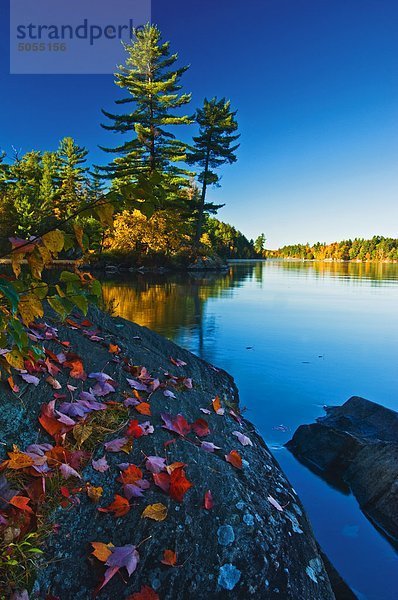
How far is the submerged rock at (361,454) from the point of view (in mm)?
2828

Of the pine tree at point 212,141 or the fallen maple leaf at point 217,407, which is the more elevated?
the pine tree at point 212,141

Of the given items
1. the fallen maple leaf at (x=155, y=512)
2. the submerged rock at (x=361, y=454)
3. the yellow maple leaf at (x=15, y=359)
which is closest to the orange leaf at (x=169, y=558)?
the fallen maple leaf at (x=155, y=512)

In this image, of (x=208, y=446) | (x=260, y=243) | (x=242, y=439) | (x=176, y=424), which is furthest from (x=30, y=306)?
(x=260, y=243)

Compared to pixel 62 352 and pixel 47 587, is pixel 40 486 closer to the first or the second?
pixel 47 587

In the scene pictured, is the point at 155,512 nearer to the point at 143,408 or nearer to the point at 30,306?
the point at 143,408

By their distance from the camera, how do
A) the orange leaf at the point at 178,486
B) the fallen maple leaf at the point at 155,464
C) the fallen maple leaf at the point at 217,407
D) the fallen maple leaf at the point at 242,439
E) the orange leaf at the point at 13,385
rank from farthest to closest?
the fallen maple leaf at the point at 217,407 < the fallen maple leaf at the point at 242,439 < the orange leaf at the point at 13,385 < the fallen maple leaf at the point at 155,464 < the orange leaf at the point at 178,486

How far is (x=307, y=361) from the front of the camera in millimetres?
7324

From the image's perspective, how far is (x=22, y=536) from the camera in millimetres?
1387

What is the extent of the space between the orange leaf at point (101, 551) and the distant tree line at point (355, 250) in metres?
121

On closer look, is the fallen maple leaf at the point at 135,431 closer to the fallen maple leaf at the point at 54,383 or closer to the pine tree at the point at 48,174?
the fallen maple leaf at the point at 54,383

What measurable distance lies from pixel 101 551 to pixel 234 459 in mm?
935

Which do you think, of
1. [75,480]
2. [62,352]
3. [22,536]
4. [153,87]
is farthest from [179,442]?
[153,87]

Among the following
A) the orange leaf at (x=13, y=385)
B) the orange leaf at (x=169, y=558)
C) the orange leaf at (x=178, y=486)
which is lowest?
the orange leaf at (x=169, y=558)

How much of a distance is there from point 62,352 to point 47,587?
59.0 inches
